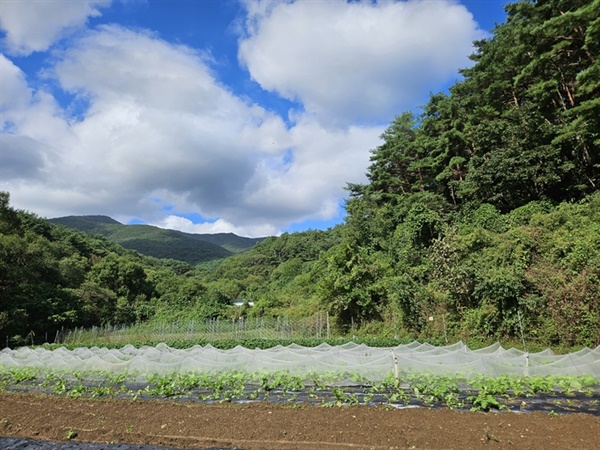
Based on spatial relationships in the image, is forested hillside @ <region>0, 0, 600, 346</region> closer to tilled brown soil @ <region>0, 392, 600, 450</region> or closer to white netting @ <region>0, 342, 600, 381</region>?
white netting @ <region>0, 342, 600, 381</region>

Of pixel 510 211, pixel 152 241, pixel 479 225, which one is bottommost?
pixel 479 225

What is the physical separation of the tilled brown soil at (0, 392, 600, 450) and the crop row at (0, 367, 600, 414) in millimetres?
544

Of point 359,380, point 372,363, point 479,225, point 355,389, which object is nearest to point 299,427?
point 355,389

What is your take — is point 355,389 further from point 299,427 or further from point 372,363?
point 299,427

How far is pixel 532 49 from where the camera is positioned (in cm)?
1636

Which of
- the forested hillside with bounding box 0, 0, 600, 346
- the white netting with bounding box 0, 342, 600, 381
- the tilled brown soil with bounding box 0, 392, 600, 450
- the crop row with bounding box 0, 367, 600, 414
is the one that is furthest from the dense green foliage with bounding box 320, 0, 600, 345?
the tilled brown soil with bounding box 0, 392, 600, 450

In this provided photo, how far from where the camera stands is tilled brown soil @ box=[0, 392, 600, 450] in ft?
13.2

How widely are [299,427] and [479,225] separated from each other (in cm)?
1568

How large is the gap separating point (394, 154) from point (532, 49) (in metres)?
12.4

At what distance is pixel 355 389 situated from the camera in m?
6.63

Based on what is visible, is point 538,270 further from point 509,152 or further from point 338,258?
point 338,258

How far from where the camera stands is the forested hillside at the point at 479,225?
1233cm

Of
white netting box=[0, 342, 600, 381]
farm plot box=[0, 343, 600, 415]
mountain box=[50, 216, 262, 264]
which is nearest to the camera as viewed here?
farm plot box=[0, 343, 600, 415]

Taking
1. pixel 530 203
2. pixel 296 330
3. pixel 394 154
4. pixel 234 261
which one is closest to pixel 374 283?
pixel 296 330
